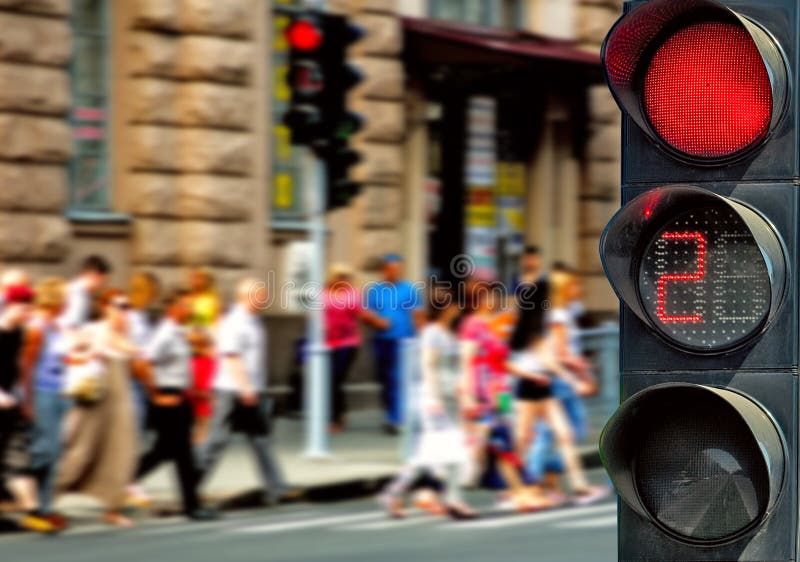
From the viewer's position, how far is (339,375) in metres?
18.8

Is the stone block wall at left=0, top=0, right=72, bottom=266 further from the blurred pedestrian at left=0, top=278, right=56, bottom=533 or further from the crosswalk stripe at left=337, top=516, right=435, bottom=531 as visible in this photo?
the crosswalk stripe at left=337, top=516, right=435, bottom=531

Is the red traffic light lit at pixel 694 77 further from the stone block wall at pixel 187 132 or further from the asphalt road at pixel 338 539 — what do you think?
the stone block wall at pixel 187 132

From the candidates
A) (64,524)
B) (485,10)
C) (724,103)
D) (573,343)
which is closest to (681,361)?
(724,103)

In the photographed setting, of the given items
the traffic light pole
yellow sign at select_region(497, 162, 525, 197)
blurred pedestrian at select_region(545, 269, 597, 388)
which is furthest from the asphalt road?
yellow sign at select_region(497, 162, 525, 197)

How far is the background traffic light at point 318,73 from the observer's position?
598 inches

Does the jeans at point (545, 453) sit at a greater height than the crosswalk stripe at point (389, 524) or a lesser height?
greater

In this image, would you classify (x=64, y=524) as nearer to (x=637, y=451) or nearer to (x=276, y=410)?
(x=276, y=410)

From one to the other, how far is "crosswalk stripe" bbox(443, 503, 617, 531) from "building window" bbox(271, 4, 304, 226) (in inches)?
273

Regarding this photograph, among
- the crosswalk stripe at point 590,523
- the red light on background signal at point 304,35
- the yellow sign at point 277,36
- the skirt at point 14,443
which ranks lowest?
the crosswalk stripe at point 590,523

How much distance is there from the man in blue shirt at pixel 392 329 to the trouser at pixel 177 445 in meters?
5.42

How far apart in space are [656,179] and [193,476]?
33.7 ft

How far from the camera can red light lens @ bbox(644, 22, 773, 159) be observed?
3.07m

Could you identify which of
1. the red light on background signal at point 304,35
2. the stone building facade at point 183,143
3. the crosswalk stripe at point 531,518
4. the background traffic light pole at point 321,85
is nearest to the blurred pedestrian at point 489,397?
the crosswalk stripe at point 531,518

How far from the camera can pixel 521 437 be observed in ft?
46.5
